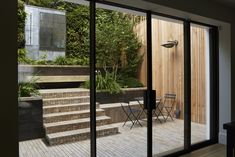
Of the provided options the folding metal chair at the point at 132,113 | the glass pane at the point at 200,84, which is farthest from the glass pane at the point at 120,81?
the glass pane at the point at 200,84

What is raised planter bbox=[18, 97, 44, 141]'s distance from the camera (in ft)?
8.85

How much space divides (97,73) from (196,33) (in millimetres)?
2252

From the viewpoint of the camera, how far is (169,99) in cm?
404

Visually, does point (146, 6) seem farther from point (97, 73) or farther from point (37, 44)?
point (37, 44)

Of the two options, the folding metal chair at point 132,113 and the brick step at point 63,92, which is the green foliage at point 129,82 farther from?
the brick step at point 63,92

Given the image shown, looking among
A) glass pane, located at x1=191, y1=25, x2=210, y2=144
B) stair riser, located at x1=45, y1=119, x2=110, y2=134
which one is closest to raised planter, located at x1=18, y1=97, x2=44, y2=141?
stair riser, located at x1=45, y1=119, x2=110, y2=134

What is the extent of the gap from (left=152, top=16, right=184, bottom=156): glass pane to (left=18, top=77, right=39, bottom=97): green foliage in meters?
1.77

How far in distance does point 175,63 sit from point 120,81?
1.18 m

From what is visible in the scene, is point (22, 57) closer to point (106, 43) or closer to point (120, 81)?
point (106, 43)

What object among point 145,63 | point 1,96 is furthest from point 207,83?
point 1,96

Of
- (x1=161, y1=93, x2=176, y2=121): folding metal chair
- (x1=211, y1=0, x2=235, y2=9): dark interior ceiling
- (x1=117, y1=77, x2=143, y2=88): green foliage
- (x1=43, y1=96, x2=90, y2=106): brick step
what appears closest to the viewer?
(x1=43, y1=96, x2=90, y2=106): brick step

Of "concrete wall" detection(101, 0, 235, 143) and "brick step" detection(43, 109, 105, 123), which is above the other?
"concrete wall" detection(101, 0, 235, 143)

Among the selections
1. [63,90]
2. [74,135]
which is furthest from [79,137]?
[63,90]

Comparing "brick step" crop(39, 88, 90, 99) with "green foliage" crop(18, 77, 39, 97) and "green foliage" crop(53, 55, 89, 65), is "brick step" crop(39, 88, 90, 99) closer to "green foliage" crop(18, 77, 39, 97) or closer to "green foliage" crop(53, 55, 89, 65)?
"green foliage" crop(18, 77, 39, 97)
